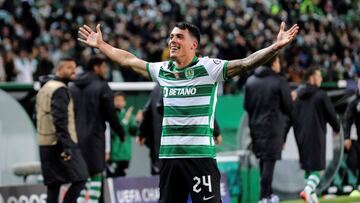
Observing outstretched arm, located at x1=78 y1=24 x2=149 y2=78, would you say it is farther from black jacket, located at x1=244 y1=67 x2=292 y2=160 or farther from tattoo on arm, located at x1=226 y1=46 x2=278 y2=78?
black jacket, located at x1=244 y1=67 x2=292 y2=160

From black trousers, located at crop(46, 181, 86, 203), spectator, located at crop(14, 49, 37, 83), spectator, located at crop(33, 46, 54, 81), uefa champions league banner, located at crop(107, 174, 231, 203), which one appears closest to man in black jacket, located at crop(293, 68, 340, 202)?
uefa champions league banner, located at crop(107, 174, 231, 203)

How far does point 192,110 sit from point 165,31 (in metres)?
18.8

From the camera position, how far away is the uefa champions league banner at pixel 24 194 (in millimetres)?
12555

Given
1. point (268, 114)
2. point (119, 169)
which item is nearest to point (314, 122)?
point (268, 114)

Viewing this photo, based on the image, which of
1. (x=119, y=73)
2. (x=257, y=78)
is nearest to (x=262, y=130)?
(x=257, y=78)

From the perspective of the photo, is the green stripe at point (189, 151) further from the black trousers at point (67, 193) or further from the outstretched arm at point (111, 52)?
the black trousers at point (67, 193)

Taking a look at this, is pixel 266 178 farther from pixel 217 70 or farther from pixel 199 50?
pixel 217 70

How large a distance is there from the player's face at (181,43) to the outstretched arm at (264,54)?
0.38m

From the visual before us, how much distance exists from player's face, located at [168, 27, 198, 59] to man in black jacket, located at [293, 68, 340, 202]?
5952 mm

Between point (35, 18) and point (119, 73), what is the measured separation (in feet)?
13.3

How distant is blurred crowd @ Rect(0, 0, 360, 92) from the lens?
22062 millimetres

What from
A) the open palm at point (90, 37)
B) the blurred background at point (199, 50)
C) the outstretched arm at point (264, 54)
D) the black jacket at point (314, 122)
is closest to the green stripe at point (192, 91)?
the outstretched arm at point (264, 54)

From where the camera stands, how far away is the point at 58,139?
11.2 m

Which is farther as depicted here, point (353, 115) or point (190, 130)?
point (353, 115)
